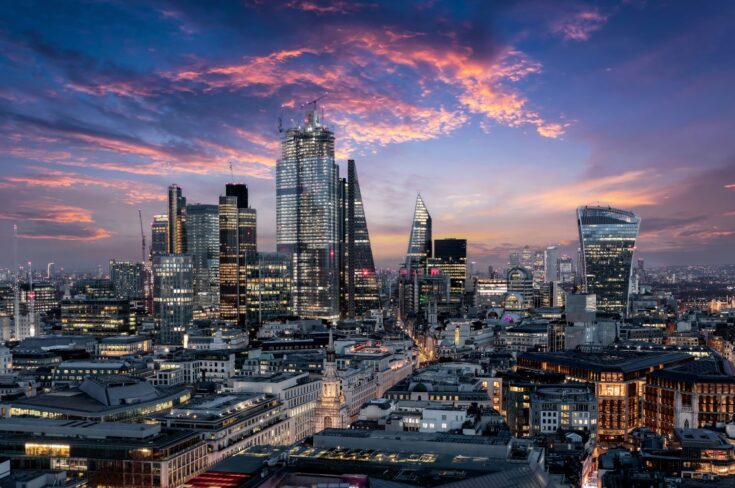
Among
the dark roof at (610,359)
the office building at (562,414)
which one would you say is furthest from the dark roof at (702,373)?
the office building at (562,414)

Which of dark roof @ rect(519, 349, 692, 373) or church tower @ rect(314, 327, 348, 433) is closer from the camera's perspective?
church tower @ rect(314, 327, 348, 433)

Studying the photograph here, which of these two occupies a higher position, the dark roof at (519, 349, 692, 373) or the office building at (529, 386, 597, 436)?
the dark roof at (519, 349, 692, 373)

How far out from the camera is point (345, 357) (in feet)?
561

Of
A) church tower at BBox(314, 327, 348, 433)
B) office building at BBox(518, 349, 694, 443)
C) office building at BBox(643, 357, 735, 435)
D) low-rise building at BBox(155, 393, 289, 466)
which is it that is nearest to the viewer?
low-rise building at BBox(155, 393, 289, 466)

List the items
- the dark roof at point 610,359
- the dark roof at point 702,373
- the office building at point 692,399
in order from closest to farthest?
the office building at point 692,399
the dark roof at point 702,373
the dark roof at point 610,359

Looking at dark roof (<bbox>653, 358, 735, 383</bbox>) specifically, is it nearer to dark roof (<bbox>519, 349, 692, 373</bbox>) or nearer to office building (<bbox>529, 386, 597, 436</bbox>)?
dark roof (<bbox>519, 349, 692, 373</bbox>)

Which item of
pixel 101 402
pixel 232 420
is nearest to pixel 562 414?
pixel 232 420

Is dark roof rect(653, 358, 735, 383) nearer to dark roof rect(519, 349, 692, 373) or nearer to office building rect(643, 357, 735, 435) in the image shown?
office building rect(643, 357, 735, 435)

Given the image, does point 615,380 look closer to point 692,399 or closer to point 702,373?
point 702,373

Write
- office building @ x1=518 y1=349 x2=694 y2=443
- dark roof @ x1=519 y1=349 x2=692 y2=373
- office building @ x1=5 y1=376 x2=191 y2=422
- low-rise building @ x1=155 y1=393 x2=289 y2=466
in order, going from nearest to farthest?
low-rise building @ x1=155 y1=393 x2=289 y2=466
office building @ x1=5 y1=376 x2=191 y2=422
office building @ x1=518 y1=349 x2=694 y2=443
dark roof @ x1=519 y1=349 x2=692 y2=373

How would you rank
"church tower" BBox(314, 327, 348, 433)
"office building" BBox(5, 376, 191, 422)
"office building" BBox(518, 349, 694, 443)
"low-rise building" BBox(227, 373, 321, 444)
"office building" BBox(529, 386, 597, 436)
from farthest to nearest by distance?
"church tower" BBox(314, 327, 348, 433), "office building" BBox(518, 349, 694, 443), "low-rise building" BBox(227, 373, 321, 444), "office building" BBox(529, 386, 597, 436), "office building" BBox(5, 376, 191, 422)

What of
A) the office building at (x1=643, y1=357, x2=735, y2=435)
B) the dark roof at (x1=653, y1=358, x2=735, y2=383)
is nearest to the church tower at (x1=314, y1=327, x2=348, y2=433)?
the office building at (x1=643, y1=357, x2=735, y2=435)

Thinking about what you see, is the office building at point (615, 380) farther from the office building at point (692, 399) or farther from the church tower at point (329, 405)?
the church tower at point (329, 405)

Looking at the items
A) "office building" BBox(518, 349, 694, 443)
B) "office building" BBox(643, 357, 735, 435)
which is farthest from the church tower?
"office building" BBox(643, 357, 735, 435)
